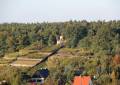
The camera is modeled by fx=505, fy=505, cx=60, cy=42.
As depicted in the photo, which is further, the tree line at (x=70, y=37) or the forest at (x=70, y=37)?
the tree line at (x=70, y=37)

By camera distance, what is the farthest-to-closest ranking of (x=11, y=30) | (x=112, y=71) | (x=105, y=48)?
(x=11, y=30) < (x=105, y=48) < (x=112, y=71)

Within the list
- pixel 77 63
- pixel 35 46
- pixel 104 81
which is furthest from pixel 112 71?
pixel 35 46

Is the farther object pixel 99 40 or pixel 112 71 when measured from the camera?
pixel 99 40

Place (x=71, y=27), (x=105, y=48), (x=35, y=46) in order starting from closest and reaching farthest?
(x=105, y=48)
(x=35, y=46)
(x=71, y=27)

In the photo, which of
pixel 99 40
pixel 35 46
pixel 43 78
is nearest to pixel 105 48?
pixel 99 40

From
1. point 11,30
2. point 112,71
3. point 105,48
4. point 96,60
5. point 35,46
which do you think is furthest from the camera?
point 11,30

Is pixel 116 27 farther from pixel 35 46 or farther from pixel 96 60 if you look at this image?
pixel 96 60

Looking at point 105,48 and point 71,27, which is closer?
point 105,48

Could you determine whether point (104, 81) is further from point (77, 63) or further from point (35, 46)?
point (35, 46)

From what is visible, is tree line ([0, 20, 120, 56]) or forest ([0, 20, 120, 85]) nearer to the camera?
forest ([0, 20, 120, 85])
